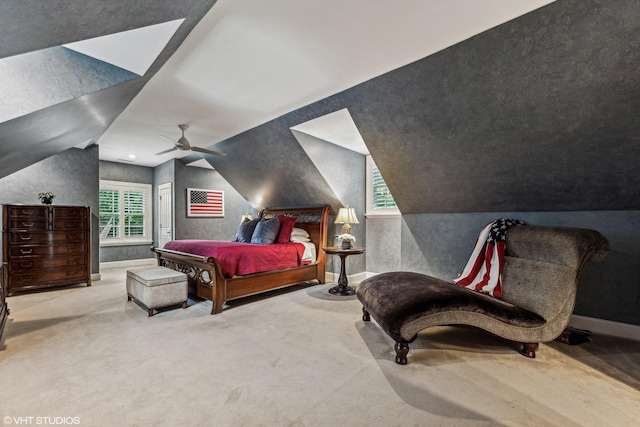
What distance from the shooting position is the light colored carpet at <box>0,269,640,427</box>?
1665 mm

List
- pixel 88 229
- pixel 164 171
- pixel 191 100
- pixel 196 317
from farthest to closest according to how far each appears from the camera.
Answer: pixel 164 171 → pixel 88 229 → pixel 191 100 → pixel 196 317

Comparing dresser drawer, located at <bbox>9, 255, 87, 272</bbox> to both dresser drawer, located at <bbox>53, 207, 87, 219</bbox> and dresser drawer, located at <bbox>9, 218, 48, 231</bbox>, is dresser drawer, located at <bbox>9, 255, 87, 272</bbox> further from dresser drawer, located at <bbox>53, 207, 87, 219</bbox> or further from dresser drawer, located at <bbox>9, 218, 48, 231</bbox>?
dresser drawer, located at <bbox>53, 207, 87, 219</bbox>

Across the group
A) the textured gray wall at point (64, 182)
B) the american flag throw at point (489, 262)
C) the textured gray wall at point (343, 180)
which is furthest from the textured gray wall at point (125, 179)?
the american flag throw at point (489, 262)

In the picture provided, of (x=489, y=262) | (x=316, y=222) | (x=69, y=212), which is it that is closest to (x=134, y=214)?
(x=69, y=212)

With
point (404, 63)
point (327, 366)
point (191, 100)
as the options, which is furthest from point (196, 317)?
point (404, 63)

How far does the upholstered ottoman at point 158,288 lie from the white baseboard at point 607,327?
4335 mm

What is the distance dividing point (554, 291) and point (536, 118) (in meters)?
1.46

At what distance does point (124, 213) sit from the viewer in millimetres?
7055

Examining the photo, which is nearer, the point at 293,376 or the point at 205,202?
the point at 293,376

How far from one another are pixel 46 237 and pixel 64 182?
113cm

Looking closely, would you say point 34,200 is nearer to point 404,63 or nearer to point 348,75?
point 348,75

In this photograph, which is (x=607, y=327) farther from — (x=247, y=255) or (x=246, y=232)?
(x=246, y=232)

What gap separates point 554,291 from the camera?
7.75 feet

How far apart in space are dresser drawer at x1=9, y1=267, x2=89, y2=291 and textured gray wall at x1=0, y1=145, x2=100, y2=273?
1.98 feet
